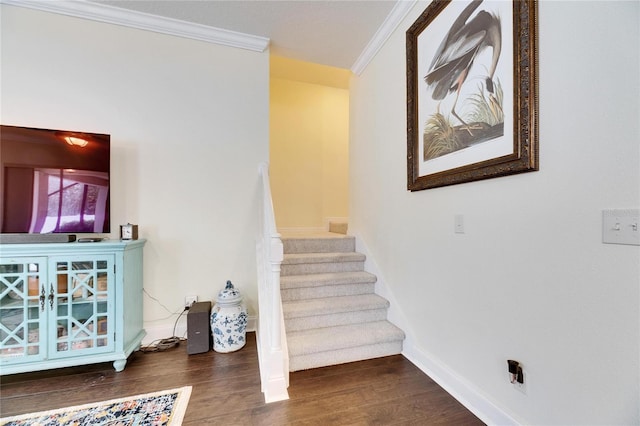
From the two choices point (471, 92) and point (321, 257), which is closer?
point (471, 92)

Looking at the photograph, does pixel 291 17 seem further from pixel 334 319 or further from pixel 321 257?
pixel 334 319

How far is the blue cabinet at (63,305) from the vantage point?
5.78 ft

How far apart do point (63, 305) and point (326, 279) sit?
6.14 ft

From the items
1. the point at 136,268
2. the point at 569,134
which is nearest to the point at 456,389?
the point at 569,134

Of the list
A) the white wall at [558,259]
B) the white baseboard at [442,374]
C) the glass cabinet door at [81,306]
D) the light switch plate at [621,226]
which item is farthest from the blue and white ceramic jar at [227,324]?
the light switch plate at [621,226]

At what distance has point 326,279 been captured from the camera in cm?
243

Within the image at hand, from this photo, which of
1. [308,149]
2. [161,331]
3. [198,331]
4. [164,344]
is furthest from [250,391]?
[308,149]

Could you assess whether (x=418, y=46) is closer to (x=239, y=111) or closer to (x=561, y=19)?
(x=561, y=19)

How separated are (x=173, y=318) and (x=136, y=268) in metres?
0.56

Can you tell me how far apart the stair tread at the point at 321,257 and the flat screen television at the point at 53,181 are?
1450mm

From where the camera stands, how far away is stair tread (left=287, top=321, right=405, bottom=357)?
195 cm

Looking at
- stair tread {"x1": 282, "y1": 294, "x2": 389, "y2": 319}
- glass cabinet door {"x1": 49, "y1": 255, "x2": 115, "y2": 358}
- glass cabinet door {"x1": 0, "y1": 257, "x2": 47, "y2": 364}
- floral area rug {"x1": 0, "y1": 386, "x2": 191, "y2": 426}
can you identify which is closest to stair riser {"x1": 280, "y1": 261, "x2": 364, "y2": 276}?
stair tread {"x1": 282, "y1": 294, "x2": 389, "y2": 319}

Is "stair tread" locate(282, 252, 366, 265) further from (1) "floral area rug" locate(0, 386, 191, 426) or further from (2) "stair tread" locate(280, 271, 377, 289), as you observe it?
(1) "floral area rug" locate(0, 386, 191, 426)

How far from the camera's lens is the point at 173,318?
2443 millimetres
